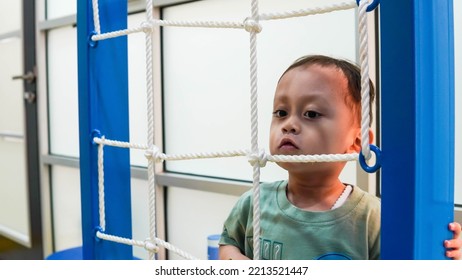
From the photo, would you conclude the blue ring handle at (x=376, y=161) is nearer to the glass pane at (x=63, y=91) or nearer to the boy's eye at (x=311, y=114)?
the boy's eye at (x=311, y=114)

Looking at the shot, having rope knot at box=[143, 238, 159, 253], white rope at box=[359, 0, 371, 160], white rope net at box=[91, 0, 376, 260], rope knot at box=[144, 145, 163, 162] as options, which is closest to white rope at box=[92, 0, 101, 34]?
white rope net at box=[91, 0, 376, 260]

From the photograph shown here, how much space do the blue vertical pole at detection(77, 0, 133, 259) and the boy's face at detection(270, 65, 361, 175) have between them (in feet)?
0.91

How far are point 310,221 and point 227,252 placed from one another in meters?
0.15

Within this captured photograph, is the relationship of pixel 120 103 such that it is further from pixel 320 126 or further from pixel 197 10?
pixel 197 10

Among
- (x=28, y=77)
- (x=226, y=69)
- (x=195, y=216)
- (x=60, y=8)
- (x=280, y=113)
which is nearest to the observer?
(x=280, y=113)

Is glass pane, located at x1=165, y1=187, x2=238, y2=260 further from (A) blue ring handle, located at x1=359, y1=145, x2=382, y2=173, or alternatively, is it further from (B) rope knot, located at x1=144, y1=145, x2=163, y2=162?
(A) blue ring handle, located at x1=359, y1=145, x2=382, y2=173

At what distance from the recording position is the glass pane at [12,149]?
2029 millimetres

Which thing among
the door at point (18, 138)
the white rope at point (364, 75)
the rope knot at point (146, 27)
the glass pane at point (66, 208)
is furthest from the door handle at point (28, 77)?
the white rope at point (364, 75)

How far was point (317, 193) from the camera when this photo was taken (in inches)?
27.7

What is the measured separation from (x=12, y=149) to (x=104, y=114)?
1.52 metres

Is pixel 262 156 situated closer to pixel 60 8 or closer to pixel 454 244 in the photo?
pixel 454 244

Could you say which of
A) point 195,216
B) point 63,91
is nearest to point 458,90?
point 195,216

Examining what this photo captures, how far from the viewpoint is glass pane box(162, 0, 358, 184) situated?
102cm
